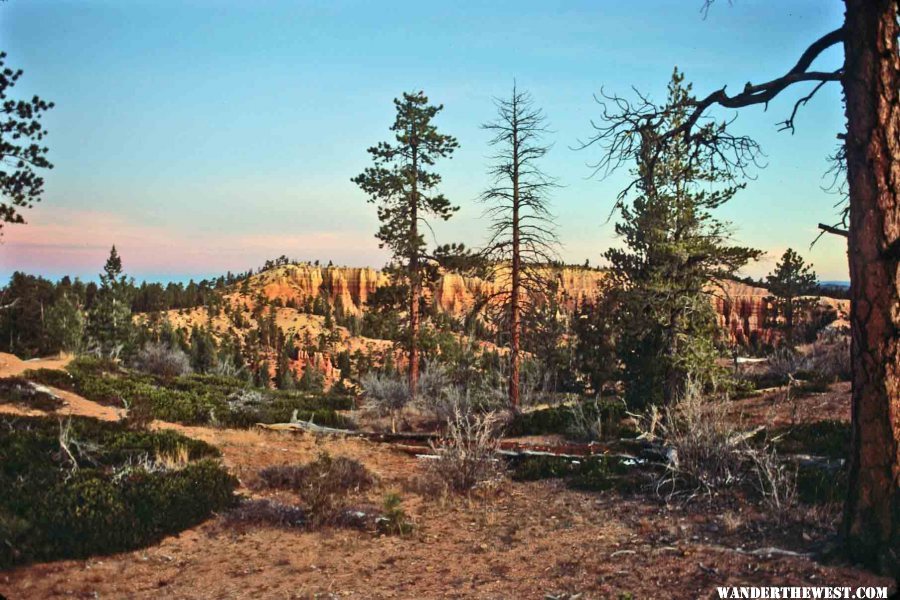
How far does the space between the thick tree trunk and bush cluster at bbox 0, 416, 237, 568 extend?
7.71 metres

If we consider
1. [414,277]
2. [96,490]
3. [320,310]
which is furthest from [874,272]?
[320,310]

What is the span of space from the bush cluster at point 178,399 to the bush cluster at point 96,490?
12.9ft

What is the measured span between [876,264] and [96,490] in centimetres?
927

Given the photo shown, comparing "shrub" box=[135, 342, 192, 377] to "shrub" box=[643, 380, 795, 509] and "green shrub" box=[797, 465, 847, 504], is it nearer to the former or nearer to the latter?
"shrub" box=[643, 380, 795, 509]

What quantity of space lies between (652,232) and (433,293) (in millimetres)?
11382

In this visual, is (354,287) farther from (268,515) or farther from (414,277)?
(268,515)

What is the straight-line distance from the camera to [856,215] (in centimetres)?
Result: 534

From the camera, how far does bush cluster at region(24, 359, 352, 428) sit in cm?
1548

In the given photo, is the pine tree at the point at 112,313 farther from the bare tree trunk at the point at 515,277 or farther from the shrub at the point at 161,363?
the bare tree trunk at the point at 515,277

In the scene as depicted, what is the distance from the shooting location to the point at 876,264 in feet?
17.1

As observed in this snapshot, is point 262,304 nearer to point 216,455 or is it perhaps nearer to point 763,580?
point 216,455

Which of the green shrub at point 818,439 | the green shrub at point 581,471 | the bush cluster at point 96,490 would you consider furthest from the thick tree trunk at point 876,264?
the bush cluster at point 96,490

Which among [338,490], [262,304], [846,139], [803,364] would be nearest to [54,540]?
[338,490]

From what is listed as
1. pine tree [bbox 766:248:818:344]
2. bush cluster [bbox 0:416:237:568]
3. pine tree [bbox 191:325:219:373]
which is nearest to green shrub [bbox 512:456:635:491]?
bush cluster [bbox 0:416:237:568]
